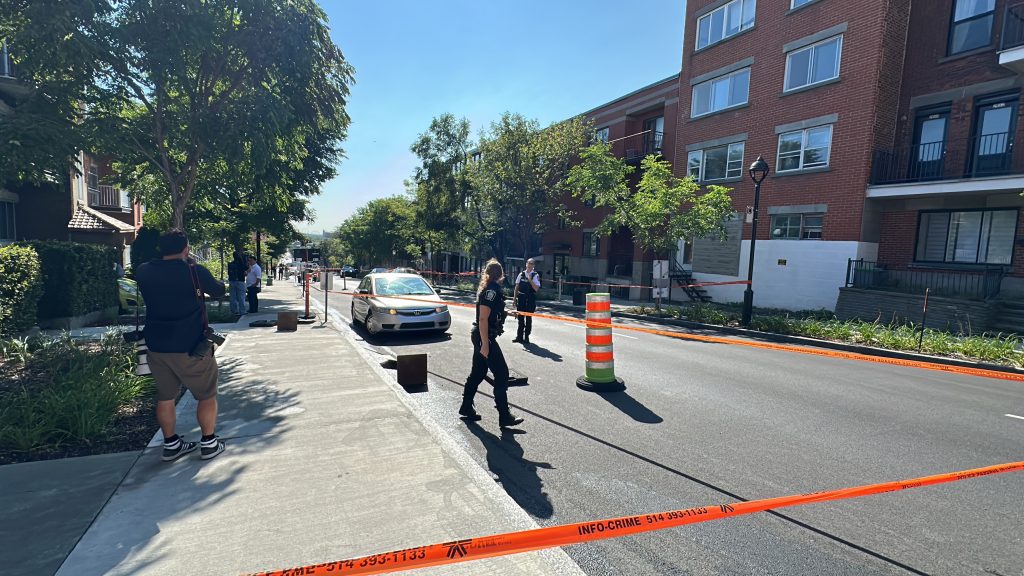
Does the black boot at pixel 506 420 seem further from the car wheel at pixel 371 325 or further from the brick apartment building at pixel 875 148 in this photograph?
the brick apartment building at pixel 875 148

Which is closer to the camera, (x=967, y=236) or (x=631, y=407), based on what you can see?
(x=631, y=407)

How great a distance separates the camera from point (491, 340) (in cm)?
528

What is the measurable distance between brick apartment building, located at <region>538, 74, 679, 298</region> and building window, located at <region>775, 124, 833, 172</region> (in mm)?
6753

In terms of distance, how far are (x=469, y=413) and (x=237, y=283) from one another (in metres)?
11.6

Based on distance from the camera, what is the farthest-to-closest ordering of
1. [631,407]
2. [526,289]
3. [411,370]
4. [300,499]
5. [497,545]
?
[526,289] < [411,370] < [631,407] < [300,499] < [497,545]

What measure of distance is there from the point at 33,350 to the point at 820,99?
23187 millimetres

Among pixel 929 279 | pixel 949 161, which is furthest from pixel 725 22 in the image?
pixel 929 279

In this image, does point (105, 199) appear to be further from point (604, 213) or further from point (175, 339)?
point (175, 339)

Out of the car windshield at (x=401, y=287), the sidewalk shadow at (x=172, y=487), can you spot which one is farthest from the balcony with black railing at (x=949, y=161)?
the sidewalk shadow at (x=172, y=487)

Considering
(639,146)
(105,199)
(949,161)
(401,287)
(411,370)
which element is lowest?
(411,370)

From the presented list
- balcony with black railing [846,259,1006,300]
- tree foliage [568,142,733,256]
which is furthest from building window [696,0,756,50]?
balcony with black railing [846,259,1006,300]

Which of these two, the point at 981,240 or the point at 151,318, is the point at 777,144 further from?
the point at 151,318

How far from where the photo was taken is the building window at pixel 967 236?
14602 mm

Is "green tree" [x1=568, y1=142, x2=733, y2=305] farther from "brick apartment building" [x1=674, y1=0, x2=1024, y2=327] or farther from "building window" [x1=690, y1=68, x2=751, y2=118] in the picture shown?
"building window" [x1=690, y1=68, x2=751, y2=118]
